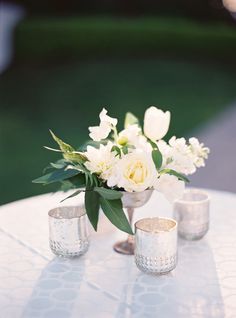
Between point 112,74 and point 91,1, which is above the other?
point 91,1

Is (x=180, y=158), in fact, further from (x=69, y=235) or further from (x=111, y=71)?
(x=111, y=71)

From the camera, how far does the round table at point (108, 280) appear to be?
1291 millimetres

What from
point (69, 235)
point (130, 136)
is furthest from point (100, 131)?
point (69, 235)

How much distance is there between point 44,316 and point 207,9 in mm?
8088

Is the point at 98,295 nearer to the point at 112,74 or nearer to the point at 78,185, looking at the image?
the point at 78,185

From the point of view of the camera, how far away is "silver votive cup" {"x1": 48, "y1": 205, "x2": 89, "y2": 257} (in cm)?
146

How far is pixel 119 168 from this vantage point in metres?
1.39

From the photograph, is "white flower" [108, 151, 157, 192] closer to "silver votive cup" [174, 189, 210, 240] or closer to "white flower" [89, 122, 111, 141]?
"white flower" [89, 122, 111, 141]

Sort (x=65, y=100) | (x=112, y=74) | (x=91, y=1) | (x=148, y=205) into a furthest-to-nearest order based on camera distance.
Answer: (x=91, y=1) < (x=112, y=74) < (x=65, y=100) < (x=148, y=205)

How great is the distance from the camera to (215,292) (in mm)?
1354

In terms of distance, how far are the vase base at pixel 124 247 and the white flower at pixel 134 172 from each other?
231 millimetres

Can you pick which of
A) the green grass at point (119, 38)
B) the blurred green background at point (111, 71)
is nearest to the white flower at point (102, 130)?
the blurred green background at point (111, 71)

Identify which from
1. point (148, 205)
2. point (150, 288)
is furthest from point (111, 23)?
point (150, 288)

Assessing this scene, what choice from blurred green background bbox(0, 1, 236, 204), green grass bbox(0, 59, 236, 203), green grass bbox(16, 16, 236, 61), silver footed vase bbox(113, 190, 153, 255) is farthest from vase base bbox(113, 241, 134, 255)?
green grass bbox(16, 16, 236, 61)
